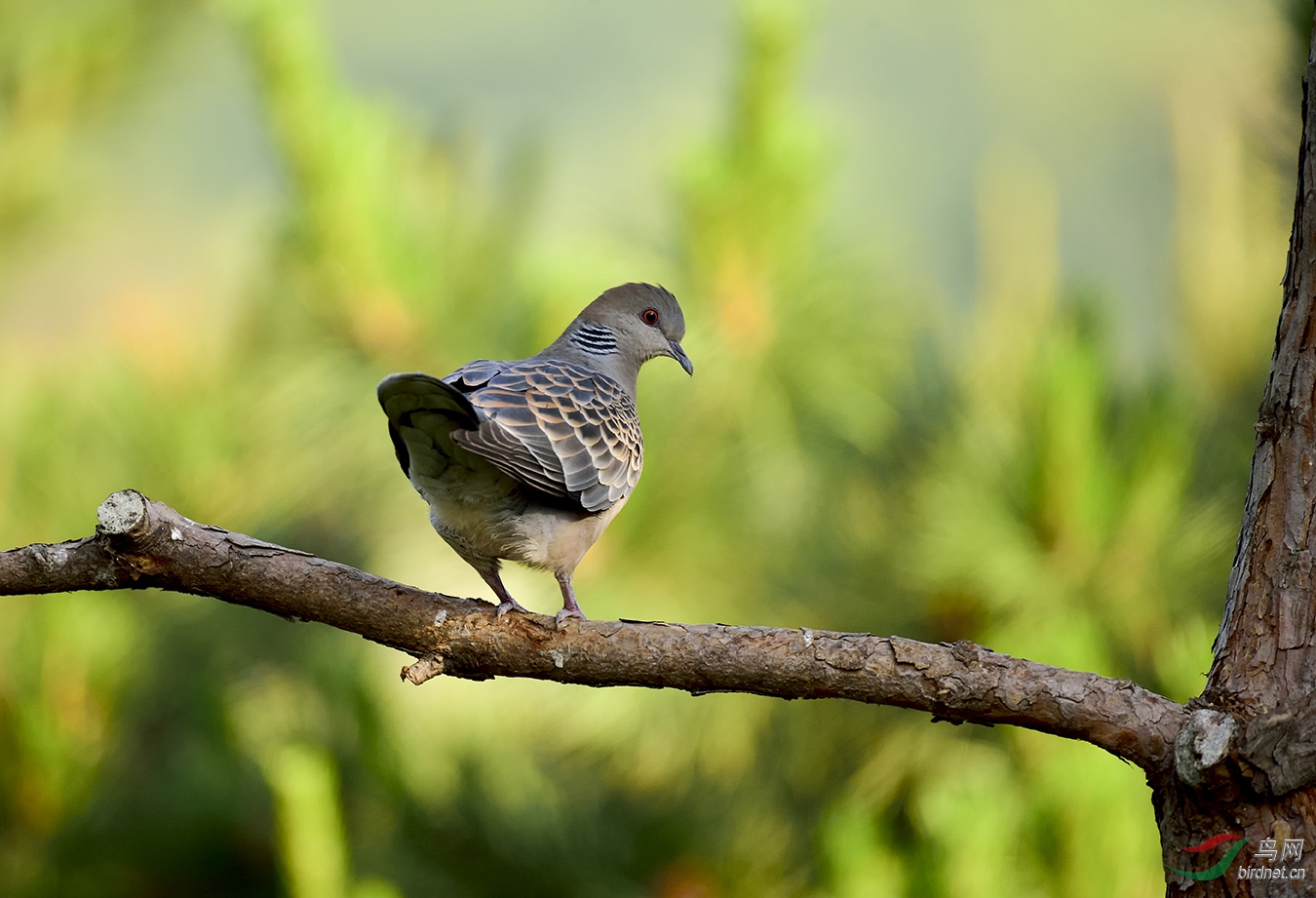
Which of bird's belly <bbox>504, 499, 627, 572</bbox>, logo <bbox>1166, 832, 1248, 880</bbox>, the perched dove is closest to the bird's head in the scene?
the perched dove

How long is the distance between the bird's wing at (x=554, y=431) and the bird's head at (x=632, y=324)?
239 mm

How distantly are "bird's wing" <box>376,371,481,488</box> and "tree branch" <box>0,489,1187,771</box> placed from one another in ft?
0.66

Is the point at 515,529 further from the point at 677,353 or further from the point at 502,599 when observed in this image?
the point at 677,353

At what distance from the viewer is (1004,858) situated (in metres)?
2.39

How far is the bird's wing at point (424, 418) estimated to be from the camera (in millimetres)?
1488

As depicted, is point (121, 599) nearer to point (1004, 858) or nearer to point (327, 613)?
point (327, 613)

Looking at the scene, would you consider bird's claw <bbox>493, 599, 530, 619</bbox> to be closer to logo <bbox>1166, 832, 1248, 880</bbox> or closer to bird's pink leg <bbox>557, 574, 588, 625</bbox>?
bird's pink leg <bbox>557, 574, 588, 625</bbox>

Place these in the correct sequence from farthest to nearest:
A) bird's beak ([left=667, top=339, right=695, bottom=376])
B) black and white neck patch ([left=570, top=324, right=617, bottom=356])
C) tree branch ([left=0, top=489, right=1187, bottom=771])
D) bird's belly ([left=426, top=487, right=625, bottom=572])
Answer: bird's beak ([left=667, top=339, right=695, bottom=376]) < black and white neck patch ([left=570, top=324, right=617, bottom=356]) < bird's belly ([left=426, top=487, right=625, bottom=572]) < tree branch ([left=0, top=489, right=1187, bottom=771])

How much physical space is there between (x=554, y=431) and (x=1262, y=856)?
3.35ft

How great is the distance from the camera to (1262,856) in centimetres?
125

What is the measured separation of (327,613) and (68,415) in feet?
8.25

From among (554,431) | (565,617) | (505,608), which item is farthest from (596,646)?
(554,431)

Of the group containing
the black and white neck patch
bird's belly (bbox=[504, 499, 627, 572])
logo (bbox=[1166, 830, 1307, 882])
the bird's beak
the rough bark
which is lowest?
logo (bbox=[1166, 830, 1307, 882])

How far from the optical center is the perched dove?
1.58 m
